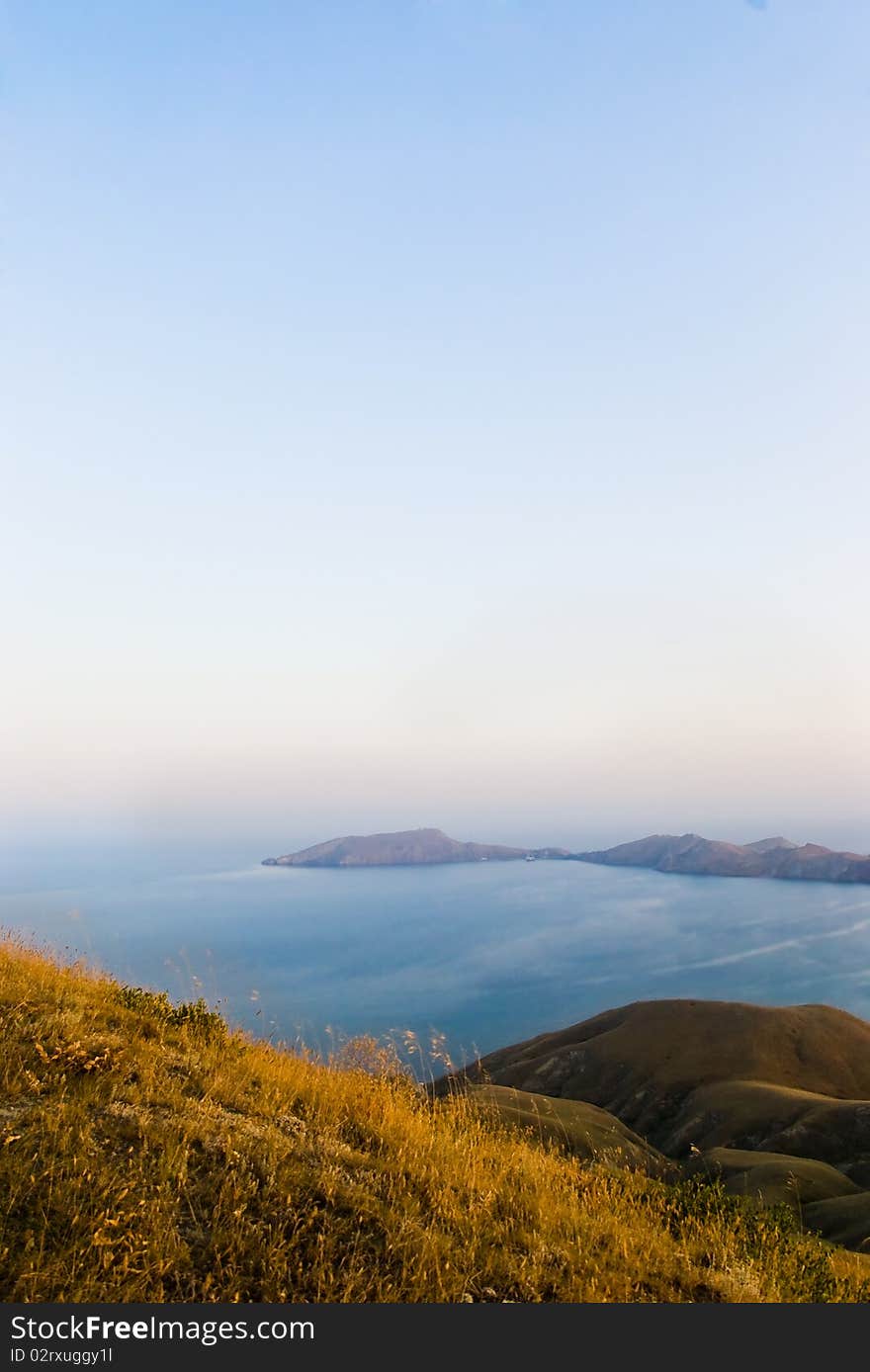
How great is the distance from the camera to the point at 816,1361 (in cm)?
508

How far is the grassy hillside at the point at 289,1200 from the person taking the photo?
507cm

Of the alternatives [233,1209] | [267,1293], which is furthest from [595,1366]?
[233,1209]

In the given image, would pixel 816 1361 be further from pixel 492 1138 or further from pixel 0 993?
pixel 0 993

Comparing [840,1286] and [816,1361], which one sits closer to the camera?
[816,1361]

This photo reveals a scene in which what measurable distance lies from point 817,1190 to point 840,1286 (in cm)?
4885

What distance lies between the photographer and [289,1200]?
5844mm

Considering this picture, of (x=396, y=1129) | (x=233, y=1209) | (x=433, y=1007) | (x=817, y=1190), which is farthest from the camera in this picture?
(x=433, y=1007)

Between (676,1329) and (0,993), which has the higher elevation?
(0,993)

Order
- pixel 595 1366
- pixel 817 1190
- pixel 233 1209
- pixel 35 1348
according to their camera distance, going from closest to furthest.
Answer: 1. pixel 35 1348
2. pixel 595 1366
3. pixel 233 1209
4. pixel 817 1190

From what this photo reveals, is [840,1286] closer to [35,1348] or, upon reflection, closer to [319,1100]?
[319,1100]

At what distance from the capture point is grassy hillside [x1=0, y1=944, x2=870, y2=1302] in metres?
5.07

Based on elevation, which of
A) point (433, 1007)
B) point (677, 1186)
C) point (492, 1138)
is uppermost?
point (492, 1138)

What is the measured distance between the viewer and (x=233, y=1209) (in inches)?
221

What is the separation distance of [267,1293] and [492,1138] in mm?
4756
